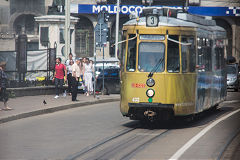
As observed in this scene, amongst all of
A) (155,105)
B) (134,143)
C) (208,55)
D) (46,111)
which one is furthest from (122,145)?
(46,111)

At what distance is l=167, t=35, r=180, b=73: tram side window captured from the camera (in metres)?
16.5

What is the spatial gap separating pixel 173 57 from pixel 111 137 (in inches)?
116

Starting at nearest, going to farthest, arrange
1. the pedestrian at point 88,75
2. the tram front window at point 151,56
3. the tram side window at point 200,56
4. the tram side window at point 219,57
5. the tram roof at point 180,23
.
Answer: the tram front window at point 151,56 < the tram roof at point 180,23 < the tram side window at point 200,56 < the tram side window at point 219,57 < the pedestrian at point 88,75

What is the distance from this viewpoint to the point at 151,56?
16.5 m

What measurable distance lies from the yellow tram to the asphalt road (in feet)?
1.98

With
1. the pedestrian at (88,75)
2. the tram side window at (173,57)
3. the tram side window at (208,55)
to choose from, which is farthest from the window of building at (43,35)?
Result: the tram side window at (173,57)

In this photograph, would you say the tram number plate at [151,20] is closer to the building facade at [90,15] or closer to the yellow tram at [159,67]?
the yellow tram at [159,67]

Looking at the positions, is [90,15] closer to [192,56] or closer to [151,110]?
[192,56]

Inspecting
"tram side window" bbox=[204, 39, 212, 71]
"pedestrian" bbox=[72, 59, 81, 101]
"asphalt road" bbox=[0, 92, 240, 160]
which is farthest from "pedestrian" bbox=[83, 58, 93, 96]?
"tram side window" bbox=[204, 39, 212, 71]

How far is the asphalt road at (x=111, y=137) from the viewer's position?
12125 mm

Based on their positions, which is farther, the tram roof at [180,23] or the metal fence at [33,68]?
the metal fence at [33,68]

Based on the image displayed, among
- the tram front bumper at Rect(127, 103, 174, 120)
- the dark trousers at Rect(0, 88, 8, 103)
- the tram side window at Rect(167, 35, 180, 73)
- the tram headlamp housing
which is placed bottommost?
the tram front bumper at Rect(127, 103, 174, 120)

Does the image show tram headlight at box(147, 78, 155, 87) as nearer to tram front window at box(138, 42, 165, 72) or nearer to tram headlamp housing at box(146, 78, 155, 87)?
tram headlamp housing at box(146, 78, 155, 87)

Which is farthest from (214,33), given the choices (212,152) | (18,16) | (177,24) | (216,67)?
(18,16)
